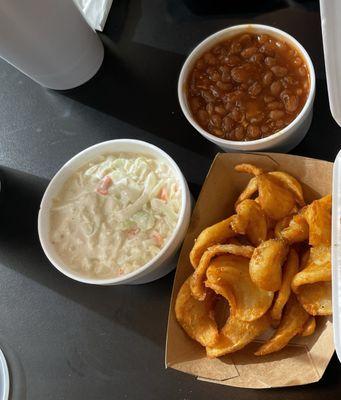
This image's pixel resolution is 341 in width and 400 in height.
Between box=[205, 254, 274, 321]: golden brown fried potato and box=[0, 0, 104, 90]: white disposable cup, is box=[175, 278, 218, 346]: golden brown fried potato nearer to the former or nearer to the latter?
box=[205, 254, 274, 321]: golden brown fried potato

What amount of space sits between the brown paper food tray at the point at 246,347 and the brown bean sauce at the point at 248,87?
0.29ft

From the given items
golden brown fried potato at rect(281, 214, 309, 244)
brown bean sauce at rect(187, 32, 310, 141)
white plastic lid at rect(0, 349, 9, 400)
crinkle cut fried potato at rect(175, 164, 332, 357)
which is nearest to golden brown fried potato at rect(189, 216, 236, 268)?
crinkle cut fried potato at rect(175, 164, 332, 357)

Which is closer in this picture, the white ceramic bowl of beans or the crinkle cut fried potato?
the crinkle cut fried potato

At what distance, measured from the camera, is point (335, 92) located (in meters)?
1.00

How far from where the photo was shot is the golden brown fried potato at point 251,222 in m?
1.12

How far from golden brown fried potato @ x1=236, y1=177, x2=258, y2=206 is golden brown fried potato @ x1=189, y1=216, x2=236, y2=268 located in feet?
0.23

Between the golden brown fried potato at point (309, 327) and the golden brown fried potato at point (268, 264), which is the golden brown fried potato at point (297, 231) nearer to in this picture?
the golden brown fried potato at point (268, 264)

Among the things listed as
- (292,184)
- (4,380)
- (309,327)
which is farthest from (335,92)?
(4,380)

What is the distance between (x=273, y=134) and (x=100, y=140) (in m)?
0.46

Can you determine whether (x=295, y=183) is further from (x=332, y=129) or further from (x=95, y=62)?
(x=95, y=62)

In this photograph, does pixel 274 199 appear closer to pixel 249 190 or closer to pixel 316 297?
pixel 249 190

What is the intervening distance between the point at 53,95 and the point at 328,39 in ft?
2.69

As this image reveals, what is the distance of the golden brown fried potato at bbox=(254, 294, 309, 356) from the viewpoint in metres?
1.05

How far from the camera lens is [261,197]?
3.70 ft
